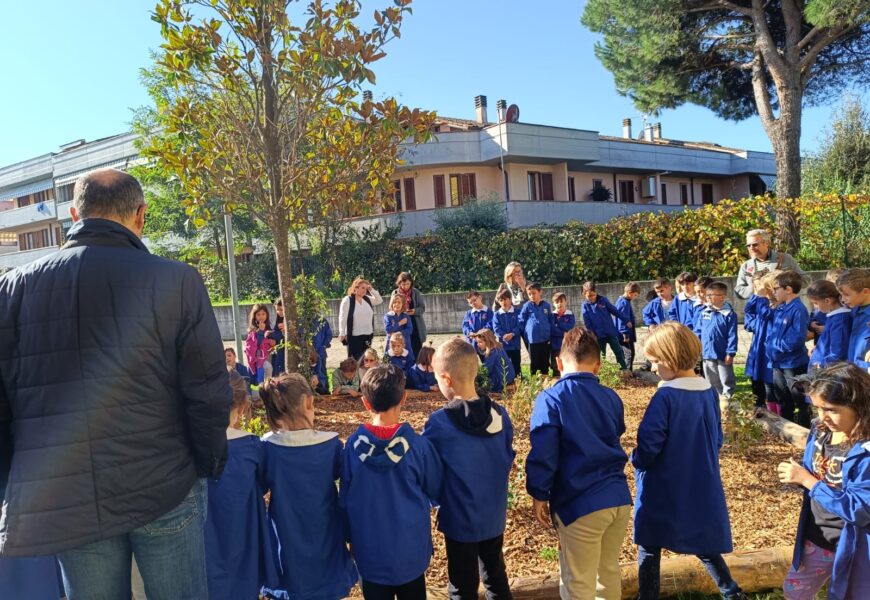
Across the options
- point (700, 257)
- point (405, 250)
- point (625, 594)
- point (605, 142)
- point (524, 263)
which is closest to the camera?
point (625, 594)

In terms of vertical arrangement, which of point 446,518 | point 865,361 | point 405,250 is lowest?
point 446,518

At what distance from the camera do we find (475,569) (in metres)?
2.84

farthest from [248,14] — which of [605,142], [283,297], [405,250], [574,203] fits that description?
[605,142]

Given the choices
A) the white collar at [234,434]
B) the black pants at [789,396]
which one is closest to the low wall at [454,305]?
the black pants at [789,396]

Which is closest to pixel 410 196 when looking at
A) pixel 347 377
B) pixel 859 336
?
pixel 347 377

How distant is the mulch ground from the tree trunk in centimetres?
117

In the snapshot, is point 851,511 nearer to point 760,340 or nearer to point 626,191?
point 760,340

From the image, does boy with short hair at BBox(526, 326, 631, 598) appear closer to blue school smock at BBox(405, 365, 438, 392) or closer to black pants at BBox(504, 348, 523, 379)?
blue school smock at BBox(405, 365, 438, 392)

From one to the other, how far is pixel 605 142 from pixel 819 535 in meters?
28.8

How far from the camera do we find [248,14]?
5781 mm

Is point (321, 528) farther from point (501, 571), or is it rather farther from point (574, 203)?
point (574, 203)

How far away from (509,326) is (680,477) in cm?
572

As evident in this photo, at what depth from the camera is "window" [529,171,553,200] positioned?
91.9 ft

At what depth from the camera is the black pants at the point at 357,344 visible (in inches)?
340
